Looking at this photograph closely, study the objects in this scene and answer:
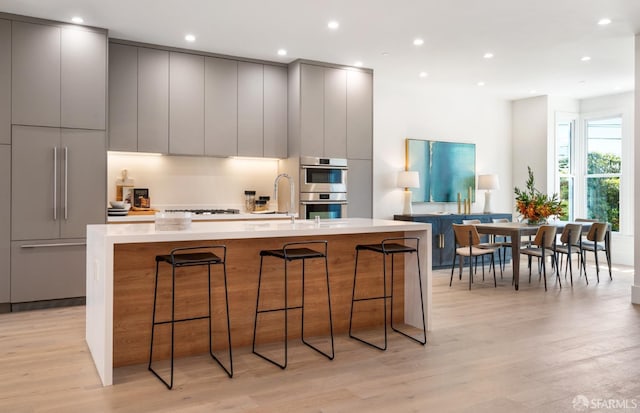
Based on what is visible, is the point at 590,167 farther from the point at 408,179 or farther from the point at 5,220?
the point at 5,220

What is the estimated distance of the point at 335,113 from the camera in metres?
6.97

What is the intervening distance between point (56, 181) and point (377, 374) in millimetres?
3872

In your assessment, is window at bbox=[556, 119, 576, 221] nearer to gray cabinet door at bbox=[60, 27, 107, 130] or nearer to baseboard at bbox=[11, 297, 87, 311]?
gray cabinet door at bbox=[60, 27, 107, 130]

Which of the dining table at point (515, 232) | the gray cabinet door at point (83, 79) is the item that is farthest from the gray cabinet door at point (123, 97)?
the dining table at point (515, 232)

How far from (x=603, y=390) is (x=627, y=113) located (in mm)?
7129

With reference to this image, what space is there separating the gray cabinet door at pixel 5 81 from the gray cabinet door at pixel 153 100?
52.1 inches

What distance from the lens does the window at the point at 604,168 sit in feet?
29.2

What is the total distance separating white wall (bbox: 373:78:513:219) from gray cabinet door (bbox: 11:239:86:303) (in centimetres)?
439

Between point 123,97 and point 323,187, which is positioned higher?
point 123,97

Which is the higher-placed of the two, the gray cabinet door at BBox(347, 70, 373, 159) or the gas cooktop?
the gray cabinet door at BBox(347, 70, 373, 159)

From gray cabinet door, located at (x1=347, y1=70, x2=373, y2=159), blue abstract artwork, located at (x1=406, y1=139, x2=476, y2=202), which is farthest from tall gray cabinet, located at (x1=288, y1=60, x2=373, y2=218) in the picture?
blue abstract artwork, located at (x1=406, y1=139, x2=476, y2=202)

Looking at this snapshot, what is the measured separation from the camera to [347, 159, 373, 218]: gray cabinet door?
23.5ft

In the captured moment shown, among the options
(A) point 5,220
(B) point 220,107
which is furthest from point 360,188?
(A) point 5,220

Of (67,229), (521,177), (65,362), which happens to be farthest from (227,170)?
(521,177)
